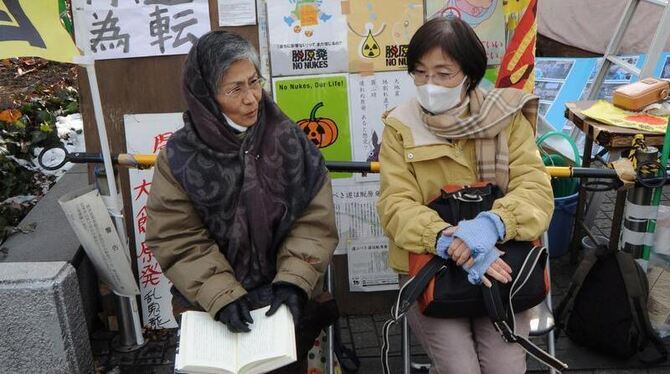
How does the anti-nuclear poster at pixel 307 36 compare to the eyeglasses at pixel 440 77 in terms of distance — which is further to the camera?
the anti-nuclear poster at pixel 307 36

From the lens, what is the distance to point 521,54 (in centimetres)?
324

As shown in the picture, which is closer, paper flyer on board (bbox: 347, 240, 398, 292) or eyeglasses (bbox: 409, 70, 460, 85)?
eyeglasses (bbox: 409, 70, 460, 85)

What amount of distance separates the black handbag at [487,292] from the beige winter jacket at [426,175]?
0.28ft

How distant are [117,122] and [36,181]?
6.89 ft

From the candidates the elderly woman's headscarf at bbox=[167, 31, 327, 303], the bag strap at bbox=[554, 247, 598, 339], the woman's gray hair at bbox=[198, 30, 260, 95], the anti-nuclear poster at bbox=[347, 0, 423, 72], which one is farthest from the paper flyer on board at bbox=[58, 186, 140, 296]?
the bag strap at bbox=[554, 247, 598, 339]

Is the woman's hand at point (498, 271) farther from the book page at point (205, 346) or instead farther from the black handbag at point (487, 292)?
the book page at point (205, 346)

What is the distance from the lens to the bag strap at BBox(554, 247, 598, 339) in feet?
10.7

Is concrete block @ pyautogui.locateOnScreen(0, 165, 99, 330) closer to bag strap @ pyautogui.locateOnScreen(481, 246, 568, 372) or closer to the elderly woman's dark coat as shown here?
the elderly woman's dark coat

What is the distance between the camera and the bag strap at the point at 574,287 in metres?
3.26

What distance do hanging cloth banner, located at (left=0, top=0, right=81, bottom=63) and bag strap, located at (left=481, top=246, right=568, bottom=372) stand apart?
79.7 inches

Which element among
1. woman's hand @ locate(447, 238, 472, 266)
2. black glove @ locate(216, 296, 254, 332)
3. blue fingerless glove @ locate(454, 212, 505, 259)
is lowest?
black glove @ locate(216, 296, 254, 332)

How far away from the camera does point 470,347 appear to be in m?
2.46

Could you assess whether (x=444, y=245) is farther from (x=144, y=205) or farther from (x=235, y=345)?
(x=144, y=205)

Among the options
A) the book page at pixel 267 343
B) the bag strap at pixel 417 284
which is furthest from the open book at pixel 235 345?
the bag strap at pixel 417 284
